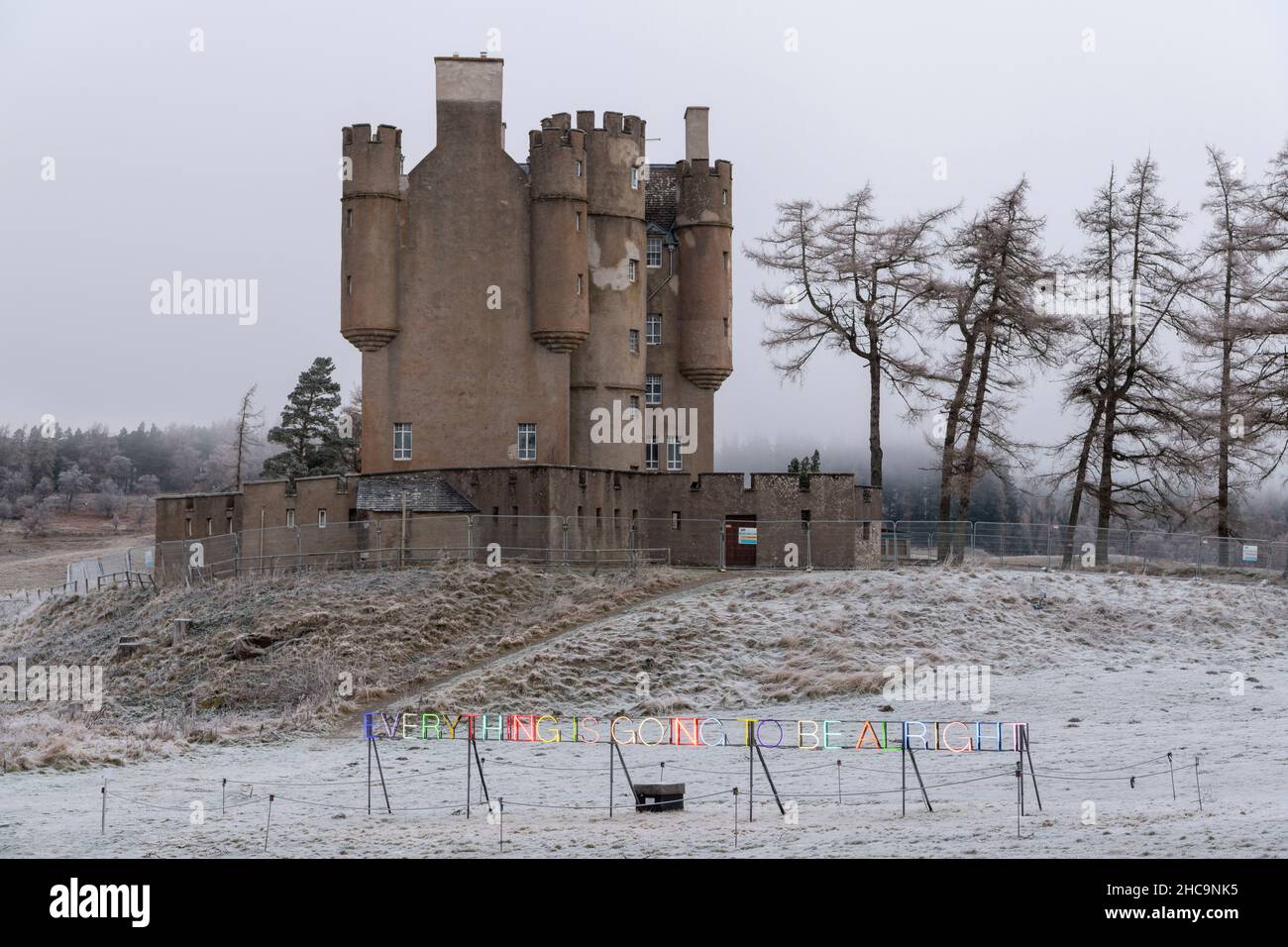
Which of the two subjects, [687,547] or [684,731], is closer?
[684,731]

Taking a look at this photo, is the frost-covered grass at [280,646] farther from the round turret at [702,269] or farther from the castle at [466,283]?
the round turret at [702,269]

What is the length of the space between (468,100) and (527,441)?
13038mm

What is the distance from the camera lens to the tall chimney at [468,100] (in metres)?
64.1

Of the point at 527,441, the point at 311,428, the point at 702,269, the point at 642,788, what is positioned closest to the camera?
the point at 642,788

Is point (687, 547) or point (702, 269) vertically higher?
point (702, 269)

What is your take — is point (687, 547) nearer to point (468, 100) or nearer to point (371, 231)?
point (371, 231)

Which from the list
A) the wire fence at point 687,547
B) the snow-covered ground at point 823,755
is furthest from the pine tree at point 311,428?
the snow-covered ground at point 823,755

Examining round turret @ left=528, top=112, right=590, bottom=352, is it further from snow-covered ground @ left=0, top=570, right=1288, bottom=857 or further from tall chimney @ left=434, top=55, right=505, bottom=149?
snow-covered ground @ left=0, top=570, right=1288, bottom=857

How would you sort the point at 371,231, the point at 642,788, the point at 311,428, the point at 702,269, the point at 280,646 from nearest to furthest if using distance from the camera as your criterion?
the point at 642,788, the point at 280,646, the point at 371,231, the point at 702,269, the point at 311,428

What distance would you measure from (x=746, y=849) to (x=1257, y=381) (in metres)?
43.1

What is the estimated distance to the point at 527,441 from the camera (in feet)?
211

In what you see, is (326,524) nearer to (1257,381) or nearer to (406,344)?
(406,344)

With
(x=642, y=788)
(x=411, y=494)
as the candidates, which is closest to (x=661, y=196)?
(x=411, y=494)
